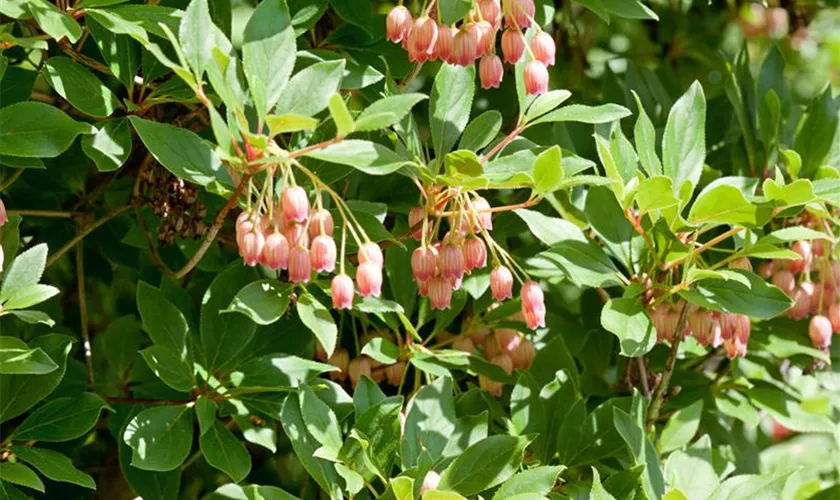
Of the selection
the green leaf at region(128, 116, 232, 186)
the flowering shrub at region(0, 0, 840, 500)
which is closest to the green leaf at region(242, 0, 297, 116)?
the flowering shrub at region(0, 0, 840, 500)

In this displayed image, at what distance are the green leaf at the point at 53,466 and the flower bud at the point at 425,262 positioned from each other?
48 cm

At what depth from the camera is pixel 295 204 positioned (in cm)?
128

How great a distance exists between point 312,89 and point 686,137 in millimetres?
594

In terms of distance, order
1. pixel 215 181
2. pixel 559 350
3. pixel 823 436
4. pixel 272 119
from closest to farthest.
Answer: pixel 272 119
pixel 215 181
pixel 559 350
pixel 823 436

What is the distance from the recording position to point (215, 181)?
4.51 feet

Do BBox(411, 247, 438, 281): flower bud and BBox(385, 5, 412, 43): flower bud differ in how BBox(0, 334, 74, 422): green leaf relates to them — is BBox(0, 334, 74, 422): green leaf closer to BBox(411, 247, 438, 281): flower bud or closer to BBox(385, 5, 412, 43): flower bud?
BBox(411, 247, 438, 281): flower bud

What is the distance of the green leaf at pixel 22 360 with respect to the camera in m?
1.39

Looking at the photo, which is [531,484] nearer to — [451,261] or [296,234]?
[451,261]

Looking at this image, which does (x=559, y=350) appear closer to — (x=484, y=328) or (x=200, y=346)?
(x=484, y=328)

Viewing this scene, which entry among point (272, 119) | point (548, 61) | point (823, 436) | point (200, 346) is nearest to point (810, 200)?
point (548, 61)

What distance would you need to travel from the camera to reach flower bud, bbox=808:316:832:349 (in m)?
1.90

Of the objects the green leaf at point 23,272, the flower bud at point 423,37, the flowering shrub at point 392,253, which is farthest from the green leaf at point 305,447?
the flower bud at point 423,37

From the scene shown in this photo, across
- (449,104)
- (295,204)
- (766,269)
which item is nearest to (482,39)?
(449,104)

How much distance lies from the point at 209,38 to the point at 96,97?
0.26 meters
